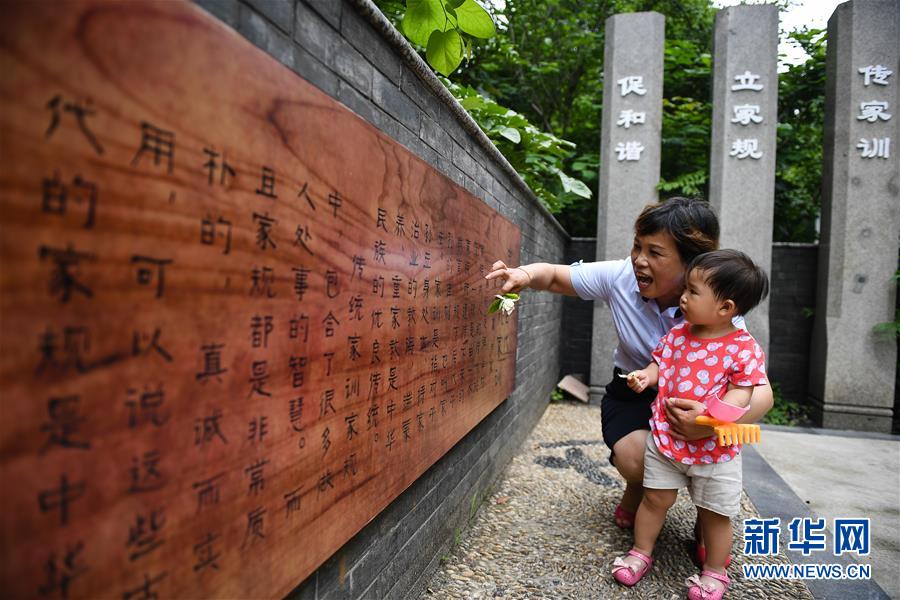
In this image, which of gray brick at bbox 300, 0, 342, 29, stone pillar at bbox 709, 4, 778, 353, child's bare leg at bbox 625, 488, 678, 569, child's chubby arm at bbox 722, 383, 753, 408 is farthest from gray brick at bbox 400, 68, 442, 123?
stone pillar at bbox 709, 4, 778, 353

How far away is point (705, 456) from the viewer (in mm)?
2020

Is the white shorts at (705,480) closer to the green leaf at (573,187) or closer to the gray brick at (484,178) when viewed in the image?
the gray brick at (484,178)

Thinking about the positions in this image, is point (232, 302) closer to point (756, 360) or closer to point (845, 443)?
point (756, 360)

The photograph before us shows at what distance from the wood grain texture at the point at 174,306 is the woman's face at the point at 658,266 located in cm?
136

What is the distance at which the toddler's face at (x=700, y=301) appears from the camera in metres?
1.95

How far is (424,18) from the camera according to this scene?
5.30 feet

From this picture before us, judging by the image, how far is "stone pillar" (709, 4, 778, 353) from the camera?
5801 mm

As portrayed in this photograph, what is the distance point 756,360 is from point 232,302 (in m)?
1.82

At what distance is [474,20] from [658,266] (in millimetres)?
1227

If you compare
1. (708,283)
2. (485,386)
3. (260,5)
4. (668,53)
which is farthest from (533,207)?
(668,53)

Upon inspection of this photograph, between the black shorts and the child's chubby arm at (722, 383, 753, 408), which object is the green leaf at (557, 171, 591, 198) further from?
the child's chubby arm at (722, 383, 753, 408)

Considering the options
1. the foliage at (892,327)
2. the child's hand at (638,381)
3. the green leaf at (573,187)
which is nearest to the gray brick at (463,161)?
the child's hand at (638,381)

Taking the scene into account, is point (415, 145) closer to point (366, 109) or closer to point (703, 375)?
point (366, 109)

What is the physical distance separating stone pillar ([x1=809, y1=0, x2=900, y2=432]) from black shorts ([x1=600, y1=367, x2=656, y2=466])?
4.52m
